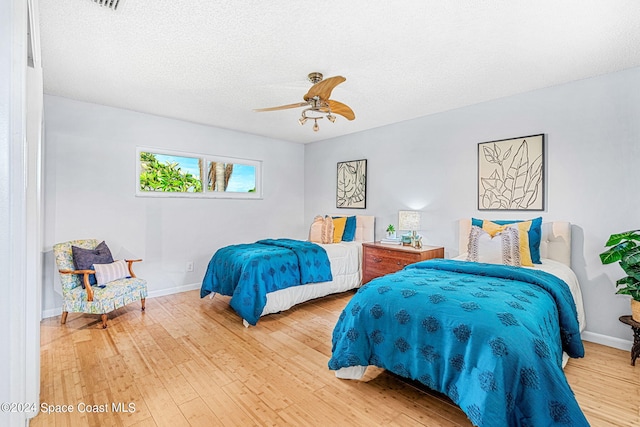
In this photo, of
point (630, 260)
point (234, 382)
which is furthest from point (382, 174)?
point (234, 382)

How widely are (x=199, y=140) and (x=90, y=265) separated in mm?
2335

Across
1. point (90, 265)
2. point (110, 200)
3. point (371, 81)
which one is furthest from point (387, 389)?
point (110, 200)

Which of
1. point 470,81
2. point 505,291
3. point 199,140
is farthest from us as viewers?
point 199,140

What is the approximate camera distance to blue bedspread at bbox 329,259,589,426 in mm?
1518

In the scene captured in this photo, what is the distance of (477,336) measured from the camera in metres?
1.69

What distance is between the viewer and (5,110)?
0.84 metres

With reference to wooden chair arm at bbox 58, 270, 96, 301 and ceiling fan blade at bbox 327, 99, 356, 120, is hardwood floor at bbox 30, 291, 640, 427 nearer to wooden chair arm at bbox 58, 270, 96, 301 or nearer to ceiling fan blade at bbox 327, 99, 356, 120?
wooden chair arm at bbox 58, 270, 96, 301

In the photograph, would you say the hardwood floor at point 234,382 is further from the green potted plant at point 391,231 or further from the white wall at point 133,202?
the green potted plant at point 391,231

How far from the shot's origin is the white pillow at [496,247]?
293cm

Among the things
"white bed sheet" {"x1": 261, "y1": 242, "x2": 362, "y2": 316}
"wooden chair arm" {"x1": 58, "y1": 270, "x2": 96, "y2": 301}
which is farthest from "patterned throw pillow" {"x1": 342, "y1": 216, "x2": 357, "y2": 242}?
"wooden chair arm" {"x1": 58, "y1": 270, "x2": 96, "y2": 301}

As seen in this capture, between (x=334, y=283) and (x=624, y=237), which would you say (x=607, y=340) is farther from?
(x=334, y=283)

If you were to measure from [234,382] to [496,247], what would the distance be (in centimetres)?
261

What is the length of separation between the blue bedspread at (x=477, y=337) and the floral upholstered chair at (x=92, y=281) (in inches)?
96.8

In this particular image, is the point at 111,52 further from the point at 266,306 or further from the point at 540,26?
the point at 540,26
